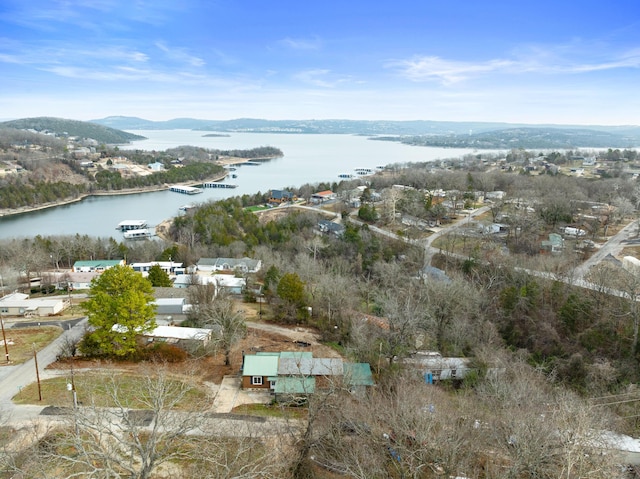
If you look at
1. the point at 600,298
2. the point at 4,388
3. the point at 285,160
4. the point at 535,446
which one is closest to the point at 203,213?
the point at 4,388

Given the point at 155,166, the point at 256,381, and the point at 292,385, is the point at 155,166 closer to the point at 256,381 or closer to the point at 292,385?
the point at 256,381

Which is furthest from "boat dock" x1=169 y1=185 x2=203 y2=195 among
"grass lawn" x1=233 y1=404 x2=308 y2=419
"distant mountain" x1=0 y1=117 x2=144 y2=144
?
"distant mountain" x1=0 y1=117 x2=144 y2=144

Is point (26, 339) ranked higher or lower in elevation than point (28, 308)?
higher

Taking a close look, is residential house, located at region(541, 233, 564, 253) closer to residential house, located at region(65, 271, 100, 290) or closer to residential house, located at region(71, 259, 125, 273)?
residential house, located at region(71, 259, 125, 273)

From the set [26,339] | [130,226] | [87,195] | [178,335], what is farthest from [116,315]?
[87,195]

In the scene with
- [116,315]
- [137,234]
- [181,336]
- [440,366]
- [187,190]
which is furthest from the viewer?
[187,190]

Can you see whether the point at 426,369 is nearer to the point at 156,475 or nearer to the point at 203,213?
the point at 156,475
